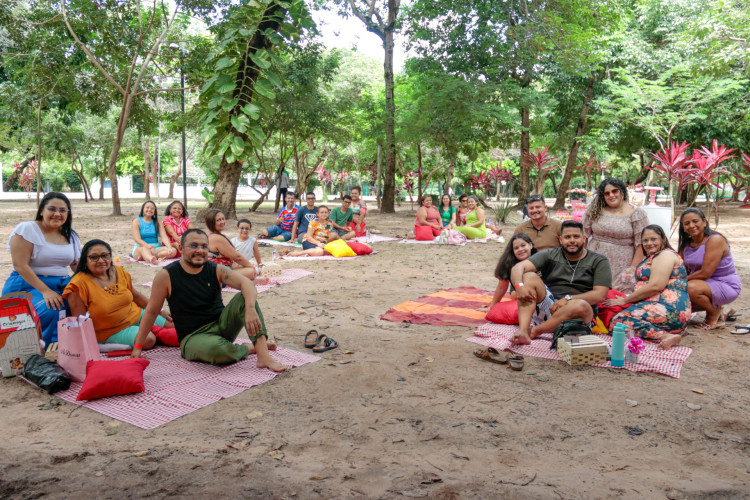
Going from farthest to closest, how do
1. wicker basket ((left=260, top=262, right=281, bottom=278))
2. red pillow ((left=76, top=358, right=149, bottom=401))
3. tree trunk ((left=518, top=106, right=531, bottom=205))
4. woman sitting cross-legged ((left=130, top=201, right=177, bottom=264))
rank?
tree trunk ((left=518, top=106, right=531, bottom=205)), woman sitting cross-legged ((left=130, top=201, right=177, bottom=264)), wicker basket ((left=260, top=262, right=281, bottom=278)), red pillow ((left=76, top=358, right=149, bottom=401))

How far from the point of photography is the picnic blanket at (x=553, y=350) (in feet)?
12.0

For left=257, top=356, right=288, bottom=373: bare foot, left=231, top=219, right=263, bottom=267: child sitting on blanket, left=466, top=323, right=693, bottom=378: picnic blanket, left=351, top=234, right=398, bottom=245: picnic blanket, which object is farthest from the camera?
left=351, top=234, right=398, bottom=245: picnic blanket

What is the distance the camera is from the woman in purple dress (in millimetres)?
4531

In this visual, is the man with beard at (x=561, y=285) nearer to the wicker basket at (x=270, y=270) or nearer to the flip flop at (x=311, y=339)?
the flip flop at (x=311, y=339)

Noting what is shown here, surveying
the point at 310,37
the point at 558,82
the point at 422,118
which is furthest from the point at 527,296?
the point at 558,82

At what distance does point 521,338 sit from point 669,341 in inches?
42.4

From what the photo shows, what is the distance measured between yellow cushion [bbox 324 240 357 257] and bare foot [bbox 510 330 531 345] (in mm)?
4811

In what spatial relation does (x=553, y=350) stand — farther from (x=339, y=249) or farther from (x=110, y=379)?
(x=339, y=249)

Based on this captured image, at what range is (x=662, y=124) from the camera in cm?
1662

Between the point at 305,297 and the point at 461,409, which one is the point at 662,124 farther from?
the point at 461,409

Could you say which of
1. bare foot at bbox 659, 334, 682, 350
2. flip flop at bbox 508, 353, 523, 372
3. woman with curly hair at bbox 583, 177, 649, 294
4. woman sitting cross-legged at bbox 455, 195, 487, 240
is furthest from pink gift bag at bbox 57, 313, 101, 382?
woman sitting cross-legged at bbox 455, 195, 487, 240

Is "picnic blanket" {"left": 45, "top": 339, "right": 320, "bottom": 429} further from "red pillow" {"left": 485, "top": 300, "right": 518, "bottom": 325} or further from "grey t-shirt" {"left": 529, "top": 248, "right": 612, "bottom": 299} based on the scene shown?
"grey t-shirt" {"left": 529, "top": 248, "right": 612, "bottom": 299}

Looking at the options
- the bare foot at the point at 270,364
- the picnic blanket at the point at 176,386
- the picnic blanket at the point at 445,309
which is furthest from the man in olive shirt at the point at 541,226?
the bare foot at the point at 270,364

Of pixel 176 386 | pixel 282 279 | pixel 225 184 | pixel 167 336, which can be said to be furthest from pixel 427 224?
pixel 176 386
